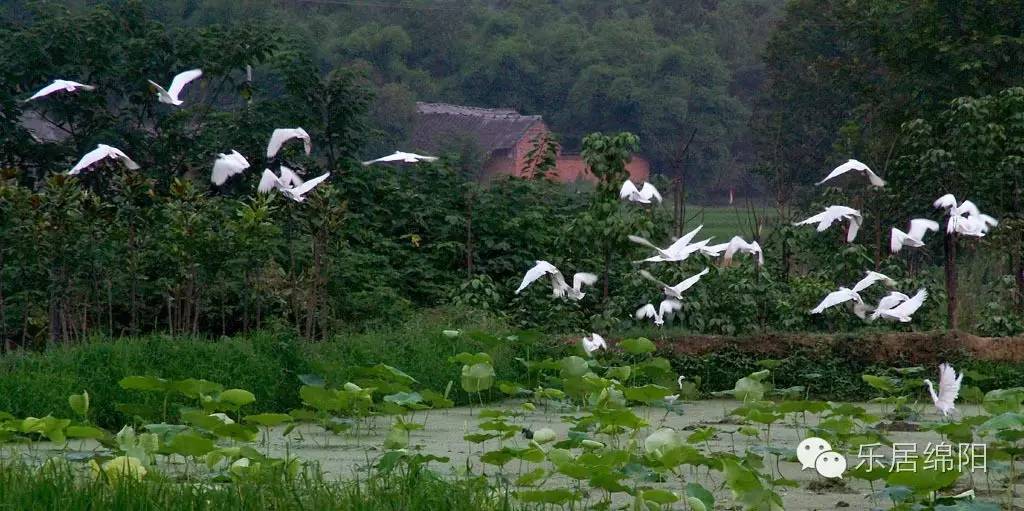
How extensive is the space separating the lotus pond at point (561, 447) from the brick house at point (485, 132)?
454 inches

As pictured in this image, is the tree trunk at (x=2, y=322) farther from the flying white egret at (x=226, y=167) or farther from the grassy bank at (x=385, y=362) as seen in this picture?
the flying white egret at (x=226, y=167)

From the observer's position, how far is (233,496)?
371 cm

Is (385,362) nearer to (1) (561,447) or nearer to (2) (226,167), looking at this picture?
(2) (226,167)

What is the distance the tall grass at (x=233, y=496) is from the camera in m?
3.62

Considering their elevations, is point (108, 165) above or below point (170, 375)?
above

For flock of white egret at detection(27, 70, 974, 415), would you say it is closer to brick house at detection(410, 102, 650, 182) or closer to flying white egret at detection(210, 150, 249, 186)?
flying white egret at detection(210, 150, 249, 186)

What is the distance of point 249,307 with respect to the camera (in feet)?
32.6

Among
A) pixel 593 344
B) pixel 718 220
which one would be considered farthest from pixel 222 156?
pixel 718 220

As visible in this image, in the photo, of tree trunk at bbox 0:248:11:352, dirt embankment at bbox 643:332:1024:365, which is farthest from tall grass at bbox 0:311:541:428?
dirt embankment at bbox 643:332:1024:365

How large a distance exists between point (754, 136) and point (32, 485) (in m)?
21.7

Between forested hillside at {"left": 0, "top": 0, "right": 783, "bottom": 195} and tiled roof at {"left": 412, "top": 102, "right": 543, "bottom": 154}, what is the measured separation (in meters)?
0.80

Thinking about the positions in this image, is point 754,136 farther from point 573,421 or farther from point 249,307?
point 573,421

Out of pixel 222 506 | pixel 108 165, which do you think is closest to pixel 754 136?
pixel 108 165

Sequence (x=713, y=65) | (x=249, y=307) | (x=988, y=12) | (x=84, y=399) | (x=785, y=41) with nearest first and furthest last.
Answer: (x=84, y=399), (x=249, y=307), (x=988, y=12), (x=785, y=41), (x=713, y=65)
